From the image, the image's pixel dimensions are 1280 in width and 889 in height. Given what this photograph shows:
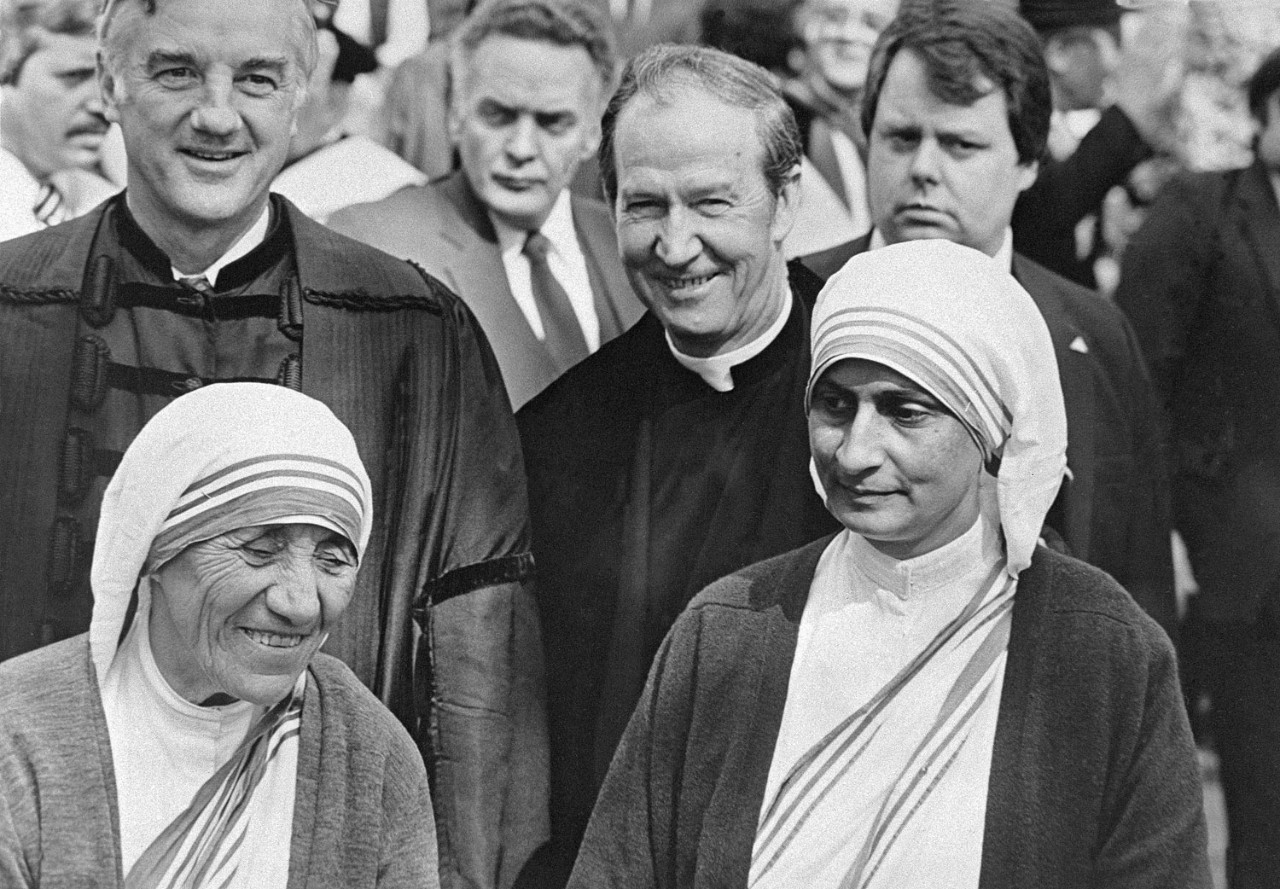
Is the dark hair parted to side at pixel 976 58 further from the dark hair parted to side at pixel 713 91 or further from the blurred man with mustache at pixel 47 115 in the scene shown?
the blurred man with mustache at pixel 47 115

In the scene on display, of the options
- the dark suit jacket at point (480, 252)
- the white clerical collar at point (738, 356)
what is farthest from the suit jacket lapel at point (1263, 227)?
the dark suit jacket at point (480, 252)

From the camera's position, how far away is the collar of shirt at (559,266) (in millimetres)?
4477

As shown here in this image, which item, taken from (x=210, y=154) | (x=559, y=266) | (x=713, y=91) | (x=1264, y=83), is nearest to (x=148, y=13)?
(x=210, y=154)

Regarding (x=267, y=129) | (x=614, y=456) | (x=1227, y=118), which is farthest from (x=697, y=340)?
(x=1227, y=118)

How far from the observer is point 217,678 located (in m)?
3.56

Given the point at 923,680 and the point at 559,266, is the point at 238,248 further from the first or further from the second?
the point at 923,680

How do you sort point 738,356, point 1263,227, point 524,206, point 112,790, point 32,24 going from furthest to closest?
point 1263,227, point 524,206, point 32,24, point 738,356, point 112,790

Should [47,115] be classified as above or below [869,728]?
above

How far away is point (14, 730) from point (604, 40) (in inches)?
79.9

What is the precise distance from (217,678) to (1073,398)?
2.03 meters

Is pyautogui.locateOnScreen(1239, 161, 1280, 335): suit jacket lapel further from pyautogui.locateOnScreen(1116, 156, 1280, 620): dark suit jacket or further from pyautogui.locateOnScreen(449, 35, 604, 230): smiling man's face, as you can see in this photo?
pyautogui.locateOnScreen(449, 35, 604, 230): smiling man's face

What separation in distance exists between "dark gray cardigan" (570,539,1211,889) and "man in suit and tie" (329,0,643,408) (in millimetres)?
851

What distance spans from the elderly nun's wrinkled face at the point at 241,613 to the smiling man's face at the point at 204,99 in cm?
91

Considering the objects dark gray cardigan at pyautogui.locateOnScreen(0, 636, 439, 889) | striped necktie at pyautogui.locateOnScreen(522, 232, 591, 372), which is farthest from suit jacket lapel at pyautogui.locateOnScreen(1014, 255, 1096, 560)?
dark gray cardigan at pyautogui.locateOnScreen(0, 636, 439, 889)
